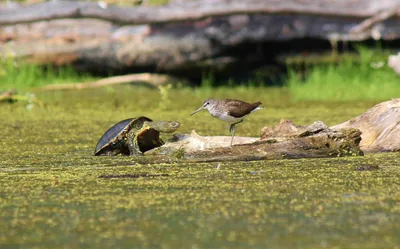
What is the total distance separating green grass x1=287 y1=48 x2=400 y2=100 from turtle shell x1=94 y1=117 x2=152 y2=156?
362 centimetres

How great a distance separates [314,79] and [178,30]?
4.91 feet

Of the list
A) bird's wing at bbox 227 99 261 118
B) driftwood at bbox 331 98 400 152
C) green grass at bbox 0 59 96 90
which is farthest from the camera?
green grass at bbox 0 59 96 90

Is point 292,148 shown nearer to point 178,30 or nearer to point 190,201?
point 190,201

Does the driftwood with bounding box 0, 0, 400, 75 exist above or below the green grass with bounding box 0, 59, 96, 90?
above

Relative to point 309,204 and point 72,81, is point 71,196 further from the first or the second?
point 72,81

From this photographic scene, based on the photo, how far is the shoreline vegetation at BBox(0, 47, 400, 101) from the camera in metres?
8.02

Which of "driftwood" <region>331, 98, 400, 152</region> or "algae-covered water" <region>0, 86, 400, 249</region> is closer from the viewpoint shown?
"algae-covered water" <region>0, 86, 400, 249</region>

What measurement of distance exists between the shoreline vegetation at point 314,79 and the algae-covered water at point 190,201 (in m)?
3.59

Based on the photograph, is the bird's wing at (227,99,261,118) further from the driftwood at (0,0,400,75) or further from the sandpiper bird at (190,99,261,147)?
the driftwood at (0,0,400,75)

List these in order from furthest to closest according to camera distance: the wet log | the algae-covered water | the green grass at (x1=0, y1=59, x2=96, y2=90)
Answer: the green grass at (x1=0, y1=59, x2=96, y2=90)
the wet log
the algae-covered water

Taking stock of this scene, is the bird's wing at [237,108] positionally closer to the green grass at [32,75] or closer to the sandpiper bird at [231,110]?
the sandpiper bird at [231,110]

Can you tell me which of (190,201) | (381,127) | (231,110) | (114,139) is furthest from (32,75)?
(190,201)

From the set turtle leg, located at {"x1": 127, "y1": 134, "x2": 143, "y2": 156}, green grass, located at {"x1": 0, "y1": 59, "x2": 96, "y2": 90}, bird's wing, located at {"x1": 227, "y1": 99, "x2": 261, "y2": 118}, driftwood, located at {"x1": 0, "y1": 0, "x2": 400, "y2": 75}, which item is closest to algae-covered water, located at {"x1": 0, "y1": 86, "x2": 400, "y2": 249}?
turtle leg, located at {"x1": 127, "y1": 134, "x2": 143, "y2": 156}

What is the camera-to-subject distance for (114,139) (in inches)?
175
